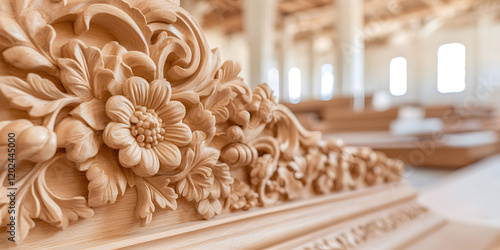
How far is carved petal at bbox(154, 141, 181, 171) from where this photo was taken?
561 mm

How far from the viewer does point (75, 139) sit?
1.55 feet

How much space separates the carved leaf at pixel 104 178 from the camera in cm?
50

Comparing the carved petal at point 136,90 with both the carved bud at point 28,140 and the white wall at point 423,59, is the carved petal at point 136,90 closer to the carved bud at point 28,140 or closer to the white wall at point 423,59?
the carved bud at point 28,140

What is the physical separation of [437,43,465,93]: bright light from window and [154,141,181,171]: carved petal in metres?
13.3

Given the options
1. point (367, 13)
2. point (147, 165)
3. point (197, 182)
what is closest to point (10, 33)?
point (147, 165)

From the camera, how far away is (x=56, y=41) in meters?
0.49

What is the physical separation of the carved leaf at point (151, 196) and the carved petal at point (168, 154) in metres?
0.03

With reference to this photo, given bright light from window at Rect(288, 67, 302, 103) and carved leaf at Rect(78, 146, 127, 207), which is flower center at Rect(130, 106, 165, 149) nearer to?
carved leaf at Rect(78, 146, 127, 207)

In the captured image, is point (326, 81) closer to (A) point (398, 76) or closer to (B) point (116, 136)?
(A) point (398, 76)

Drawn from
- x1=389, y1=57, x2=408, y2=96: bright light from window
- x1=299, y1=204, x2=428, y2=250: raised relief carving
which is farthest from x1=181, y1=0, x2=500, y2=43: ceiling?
x1=299, y1=204, x2=428, y2=250: raised relief carving

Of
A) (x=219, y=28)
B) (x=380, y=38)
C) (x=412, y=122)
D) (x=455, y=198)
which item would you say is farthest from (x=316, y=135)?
(x=380, y=38)

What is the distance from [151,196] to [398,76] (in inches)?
552

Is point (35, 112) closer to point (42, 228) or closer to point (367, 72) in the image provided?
point (42, 228)

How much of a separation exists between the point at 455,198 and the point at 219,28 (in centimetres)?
1068
